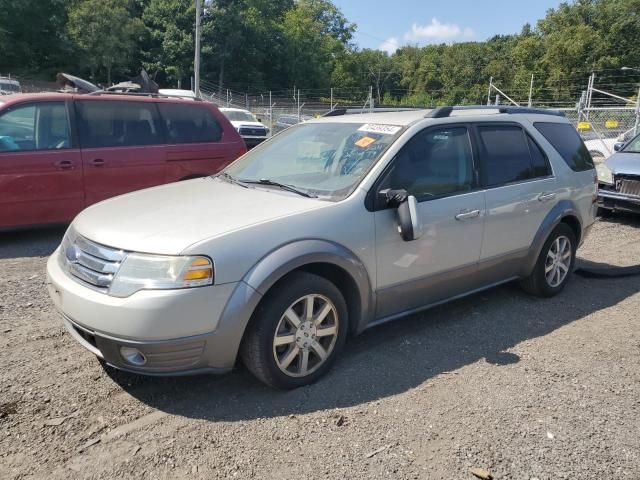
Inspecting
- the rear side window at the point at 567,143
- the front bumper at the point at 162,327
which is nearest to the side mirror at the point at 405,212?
the front bumper at the point at 162,327

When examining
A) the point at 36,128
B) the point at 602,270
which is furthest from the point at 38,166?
the point at 602,270

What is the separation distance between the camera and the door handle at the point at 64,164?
600 centimetres

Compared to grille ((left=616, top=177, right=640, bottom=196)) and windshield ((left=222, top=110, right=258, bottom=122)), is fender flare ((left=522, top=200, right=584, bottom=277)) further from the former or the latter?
windshield ((left=222, top=110, right=258, bottom=122))

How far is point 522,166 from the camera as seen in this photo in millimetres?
4512

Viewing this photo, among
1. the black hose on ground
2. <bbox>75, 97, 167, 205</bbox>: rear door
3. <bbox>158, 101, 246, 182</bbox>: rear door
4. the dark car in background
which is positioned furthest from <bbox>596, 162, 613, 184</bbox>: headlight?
<bbox>75, 97, 167, 205</bbox>: rear door

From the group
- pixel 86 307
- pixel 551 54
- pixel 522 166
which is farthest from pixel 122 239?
pixel 551 54

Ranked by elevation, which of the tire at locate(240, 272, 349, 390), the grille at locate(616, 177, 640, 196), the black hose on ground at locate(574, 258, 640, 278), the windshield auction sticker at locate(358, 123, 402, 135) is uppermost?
the windshield auction sticker at locate(358, 123, 402, 135)

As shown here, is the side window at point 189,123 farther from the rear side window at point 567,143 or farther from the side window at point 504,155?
the rear side window at point 567,143

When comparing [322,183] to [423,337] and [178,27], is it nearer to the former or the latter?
[423,337]

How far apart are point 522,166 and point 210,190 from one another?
267cm

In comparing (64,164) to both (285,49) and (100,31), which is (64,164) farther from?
(285,49)

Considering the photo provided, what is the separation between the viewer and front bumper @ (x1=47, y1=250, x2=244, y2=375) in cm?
266

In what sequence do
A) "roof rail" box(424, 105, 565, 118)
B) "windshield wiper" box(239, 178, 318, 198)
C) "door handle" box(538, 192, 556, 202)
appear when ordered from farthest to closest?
"door handle" box(538, 192, 556, 202)
"roof rail" box(424, 105, 565, 118)
"windshield wiper" box(239, 178, 318, 198)

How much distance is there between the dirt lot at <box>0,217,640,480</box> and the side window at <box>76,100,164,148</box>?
2741mm
